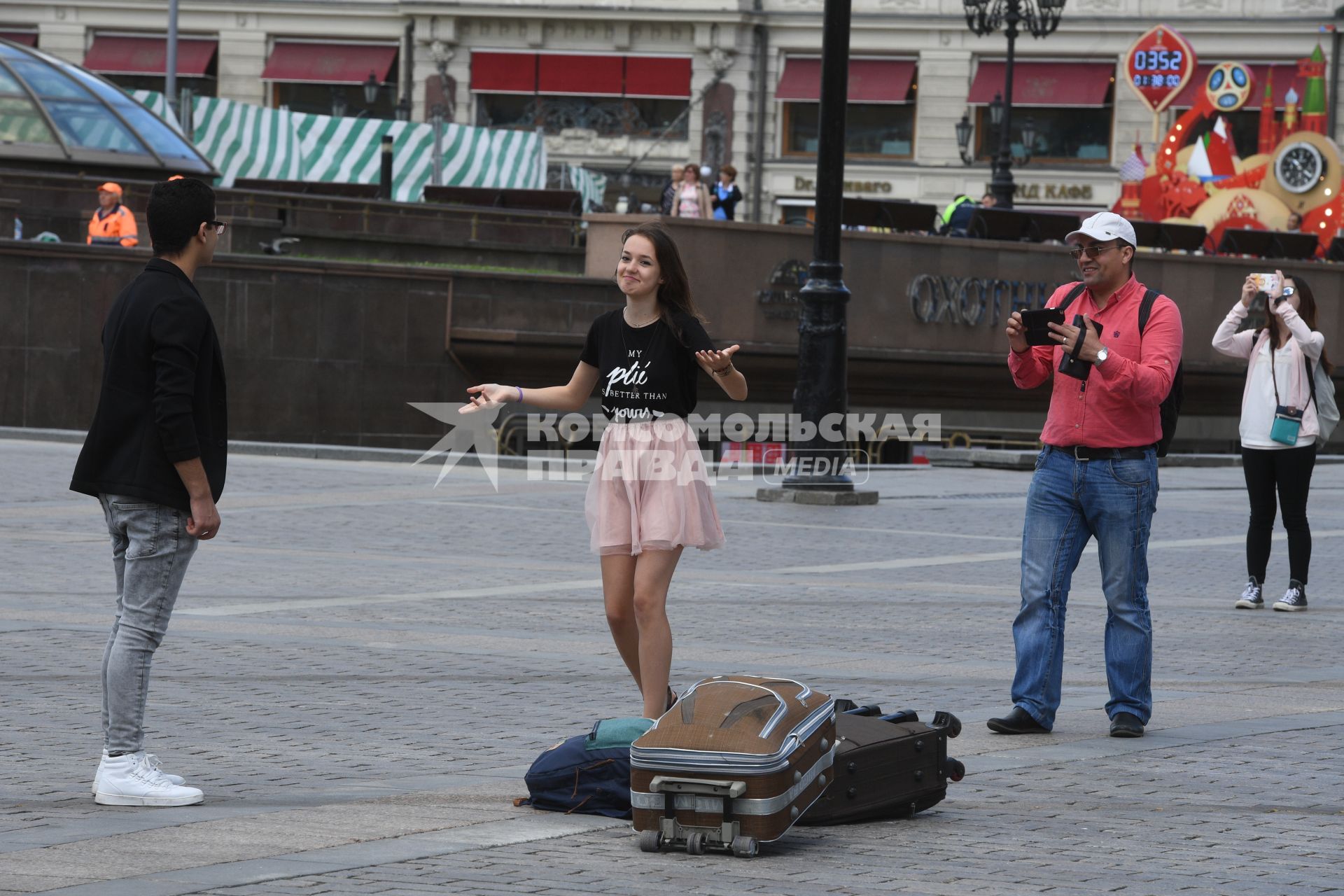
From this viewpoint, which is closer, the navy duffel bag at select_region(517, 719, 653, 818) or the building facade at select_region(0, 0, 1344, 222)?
the navy duffel bag at select_region(517, 719, 653, 818)

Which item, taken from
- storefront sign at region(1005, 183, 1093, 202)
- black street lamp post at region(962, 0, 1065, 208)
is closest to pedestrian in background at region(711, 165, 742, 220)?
black street lamp post at region(962, 0, 1065, 208)

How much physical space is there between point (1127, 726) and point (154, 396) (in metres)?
3.54

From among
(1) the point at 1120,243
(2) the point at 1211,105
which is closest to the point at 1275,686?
(1) the point at 1120,243

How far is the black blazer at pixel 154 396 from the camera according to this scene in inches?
A: 216

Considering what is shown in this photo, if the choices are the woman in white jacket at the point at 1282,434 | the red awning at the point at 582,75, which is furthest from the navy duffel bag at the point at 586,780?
the red awning at the point at 582,75

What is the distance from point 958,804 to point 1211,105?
119 ft

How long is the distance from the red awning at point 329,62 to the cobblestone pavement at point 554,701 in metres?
36.2

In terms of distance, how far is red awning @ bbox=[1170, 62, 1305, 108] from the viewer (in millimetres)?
45625

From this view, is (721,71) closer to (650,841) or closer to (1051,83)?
(1051,83)

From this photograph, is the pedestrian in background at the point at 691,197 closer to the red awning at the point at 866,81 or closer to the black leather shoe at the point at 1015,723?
the black leather shoe at the point at 1015,723

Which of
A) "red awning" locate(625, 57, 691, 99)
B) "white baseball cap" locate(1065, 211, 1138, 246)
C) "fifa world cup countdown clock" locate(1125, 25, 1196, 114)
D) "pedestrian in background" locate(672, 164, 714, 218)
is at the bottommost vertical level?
"white baseball cap" locate(1065, 211, 1138, 246)

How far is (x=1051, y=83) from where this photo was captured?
1865 inches

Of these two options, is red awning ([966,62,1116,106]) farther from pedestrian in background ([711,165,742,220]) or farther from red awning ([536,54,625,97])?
pedestrian in background ([711,165,742,220])

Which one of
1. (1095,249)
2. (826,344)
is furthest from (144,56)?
(1095,249)
